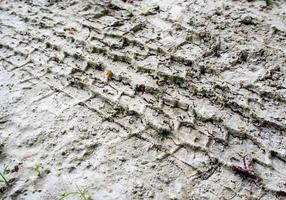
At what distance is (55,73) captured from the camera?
232 centimetres

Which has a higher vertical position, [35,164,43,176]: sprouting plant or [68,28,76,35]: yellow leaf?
[68,28,76,35]: yellow leaf

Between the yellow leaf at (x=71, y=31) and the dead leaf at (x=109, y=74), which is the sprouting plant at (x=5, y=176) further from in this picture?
the yellow leaf at (x=71, y=31)

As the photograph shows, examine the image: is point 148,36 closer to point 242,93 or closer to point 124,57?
point 124,57

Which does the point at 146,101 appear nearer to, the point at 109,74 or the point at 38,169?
the point at 109,74

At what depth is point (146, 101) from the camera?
81.3 inches

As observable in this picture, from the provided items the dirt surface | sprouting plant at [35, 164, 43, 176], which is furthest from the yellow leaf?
sprouting plant at [35, 164, 43, 176]

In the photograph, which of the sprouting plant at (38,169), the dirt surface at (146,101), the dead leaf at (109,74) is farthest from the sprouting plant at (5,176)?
the dead leaf at (109,74)

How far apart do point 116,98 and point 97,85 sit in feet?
0.64

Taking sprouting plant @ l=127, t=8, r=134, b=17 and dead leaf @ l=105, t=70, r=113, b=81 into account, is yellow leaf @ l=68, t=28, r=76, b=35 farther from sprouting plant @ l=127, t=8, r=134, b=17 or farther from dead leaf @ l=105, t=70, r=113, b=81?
dead leaf @ l=105, t=70, r=113, b=81

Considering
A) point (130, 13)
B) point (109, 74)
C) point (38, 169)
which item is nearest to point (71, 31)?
point (130, 13)

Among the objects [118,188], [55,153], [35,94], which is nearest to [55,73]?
[35,94]

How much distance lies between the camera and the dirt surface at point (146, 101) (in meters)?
1.69

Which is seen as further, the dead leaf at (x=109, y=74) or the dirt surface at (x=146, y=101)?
the dead leaf at (x=109, y=74)

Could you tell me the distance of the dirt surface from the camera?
1.69 metres
